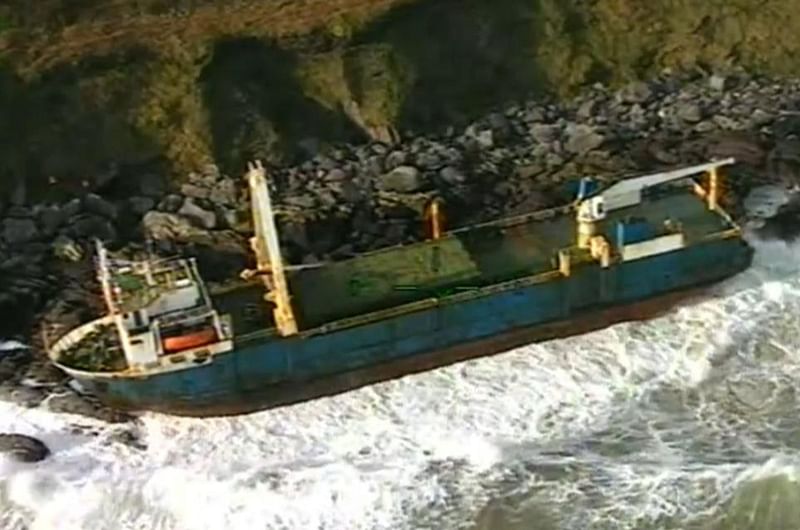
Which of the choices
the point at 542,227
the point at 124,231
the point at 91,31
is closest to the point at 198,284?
the point at 124,231

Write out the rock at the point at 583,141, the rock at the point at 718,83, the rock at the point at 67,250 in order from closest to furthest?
1. the rock at the point at 67,250
2. the rock at the point at 583,141
3. the rock at the point at 718,83

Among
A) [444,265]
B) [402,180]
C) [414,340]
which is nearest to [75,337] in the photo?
[414,340]

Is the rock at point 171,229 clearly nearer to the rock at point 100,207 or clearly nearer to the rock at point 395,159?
the rock at point 100,207

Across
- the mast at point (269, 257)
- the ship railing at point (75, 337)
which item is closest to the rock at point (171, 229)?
the mast at point (269, 257)

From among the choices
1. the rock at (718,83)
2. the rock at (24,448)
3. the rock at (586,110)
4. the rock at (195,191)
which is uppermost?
the rock at (718,83)

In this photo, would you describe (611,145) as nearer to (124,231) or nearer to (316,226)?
(316,226)

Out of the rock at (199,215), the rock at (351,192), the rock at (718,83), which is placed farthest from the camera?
the rock at (718,83)

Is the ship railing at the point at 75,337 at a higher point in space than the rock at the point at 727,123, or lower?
lower

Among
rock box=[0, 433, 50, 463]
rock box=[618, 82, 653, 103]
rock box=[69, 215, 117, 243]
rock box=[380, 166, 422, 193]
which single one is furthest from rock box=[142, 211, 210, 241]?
rock box=[618, 82, 653, 103]
